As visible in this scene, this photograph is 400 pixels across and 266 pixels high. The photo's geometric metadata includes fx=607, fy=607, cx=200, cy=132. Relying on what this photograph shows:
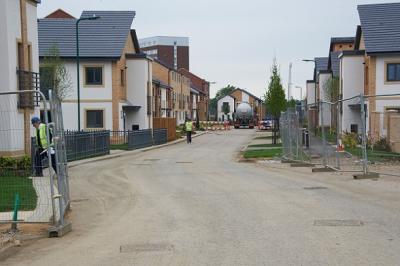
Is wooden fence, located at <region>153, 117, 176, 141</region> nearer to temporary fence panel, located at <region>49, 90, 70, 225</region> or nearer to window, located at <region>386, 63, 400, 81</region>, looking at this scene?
window, located at <region>386, 63, 400, 81</region>

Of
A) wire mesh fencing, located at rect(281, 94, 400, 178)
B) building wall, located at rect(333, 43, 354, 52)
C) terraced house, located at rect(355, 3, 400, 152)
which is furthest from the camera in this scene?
building wall, located at rect(333, 43, 354, 52)

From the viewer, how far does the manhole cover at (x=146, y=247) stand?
8.44m

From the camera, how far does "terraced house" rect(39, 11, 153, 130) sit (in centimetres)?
4462

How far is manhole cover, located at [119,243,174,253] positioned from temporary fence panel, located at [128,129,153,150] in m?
27.7

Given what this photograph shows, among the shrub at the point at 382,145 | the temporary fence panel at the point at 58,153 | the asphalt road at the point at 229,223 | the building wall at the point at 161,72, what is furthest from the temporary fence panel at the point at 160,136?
the building wall at the point at 161,72

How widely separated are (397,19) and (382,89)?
5868 mm

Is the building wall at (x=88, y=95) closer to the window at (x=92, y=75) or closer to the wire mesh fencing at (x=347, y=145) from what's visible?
the window at (x=92, y=75)

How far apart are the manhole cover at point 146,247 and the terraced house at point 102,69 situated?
1427 inches

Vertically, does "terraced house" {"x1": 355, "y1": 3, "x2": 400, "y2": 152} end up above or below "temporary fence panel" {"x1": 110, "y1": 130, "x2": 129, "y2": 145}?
above

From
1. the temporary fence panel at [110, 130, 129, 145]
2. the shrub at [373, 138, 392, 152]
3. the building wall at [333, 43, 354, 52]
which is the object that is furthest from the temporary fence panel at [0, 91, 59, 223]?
the building wall at [333, 43, 354, 52]

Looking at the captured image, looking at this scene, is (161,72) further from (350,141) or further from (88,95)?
(350,141)

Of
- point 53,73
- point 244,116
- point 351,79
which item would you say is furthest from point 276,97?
point 244,116

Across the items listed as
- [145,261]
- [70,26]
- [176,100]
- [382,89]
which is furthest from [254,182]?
[176,100]

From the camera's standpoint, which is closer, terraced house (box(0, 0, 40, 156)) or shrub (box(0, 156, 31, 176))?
shrub (box(0, 156, 31, 176))
